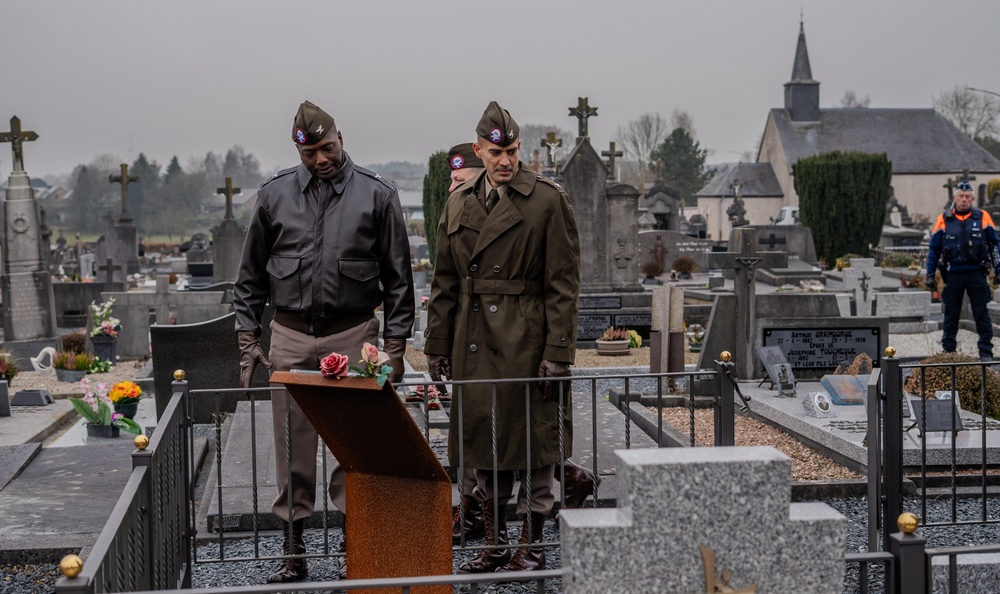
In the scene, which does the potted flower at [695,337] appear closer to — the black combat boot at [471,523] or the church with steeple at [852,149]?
the black combat boot at [471,523]

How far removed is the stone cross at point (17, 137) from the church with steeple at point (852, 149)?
45.1 metres

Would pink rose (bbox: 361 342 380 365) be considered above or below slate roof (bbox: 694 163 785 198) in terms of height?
below

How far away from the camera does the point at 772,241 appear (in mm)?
30188

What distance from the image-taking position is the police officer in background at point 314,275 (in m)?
4.70

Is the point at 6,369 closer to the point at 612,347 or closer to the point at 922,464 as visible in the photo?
the point at 612,347

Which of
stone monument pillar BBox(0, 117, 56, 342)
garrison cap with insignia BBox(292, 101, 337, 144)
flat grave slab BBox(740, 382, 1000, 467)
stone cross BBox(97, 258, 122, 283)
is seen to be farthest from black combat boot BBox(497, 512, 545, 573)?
stone cross BBox(97, 258, 122, 283)

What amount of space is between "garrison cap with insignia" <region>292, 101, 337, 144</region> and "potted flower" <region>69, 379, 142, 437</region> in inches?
184

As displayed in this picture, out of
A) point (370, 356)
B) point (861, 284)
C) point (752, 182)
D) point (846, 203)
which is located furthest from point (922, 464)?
point (752, 182)

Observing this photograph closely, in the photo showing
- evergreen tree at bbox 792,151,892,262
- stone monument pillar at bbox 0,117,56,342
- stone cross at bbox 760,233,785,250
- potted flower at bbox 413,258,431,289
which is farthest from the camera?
evergreen tree at bbox 792,151,892,262

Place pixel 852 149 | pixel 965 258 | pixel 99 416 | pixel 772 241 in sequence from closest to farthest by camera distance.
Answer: pixel 99 416 → pixel 965 258 → pixel 772 241 → pixel 852 149

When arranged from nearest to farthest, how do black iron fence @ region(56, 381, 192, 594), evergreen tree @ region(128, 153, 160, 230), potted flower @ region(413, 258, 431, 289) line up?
black iron fence @ region(56, 381, 192, 594) < potted flower @ region(413, 258, 431, 289) < evergreen tree @ region(128, 153, 160, 230)

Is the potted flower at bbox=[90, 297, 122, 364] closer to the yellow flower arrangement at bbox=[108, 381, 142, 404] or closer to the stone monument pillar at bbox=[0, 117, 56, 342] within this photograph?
the stone monument pillar at bbox=[0, 117, 56, 342]

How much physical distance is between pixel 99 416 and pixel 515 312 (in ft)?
17.4

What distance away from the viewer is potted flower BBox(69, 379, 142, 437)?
28.5 feet
